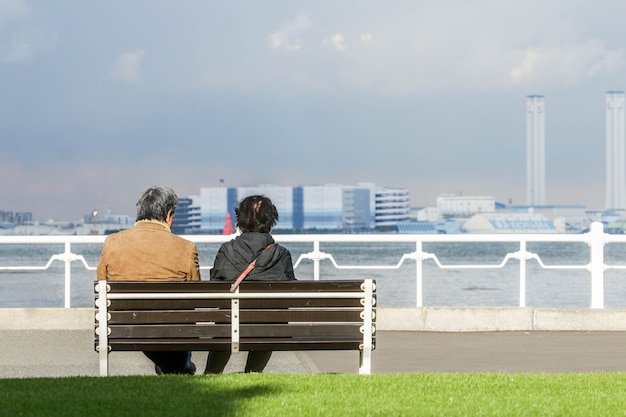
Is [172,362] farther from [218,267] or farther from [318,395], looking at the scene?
[318,395]

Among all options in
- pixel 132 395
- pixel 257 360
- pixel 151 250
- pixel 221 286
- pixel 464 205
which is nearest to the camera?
pixel 132 395

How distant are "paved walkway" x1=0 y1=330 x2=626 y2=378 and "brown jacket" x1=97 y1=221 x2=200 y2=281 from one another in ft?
7.13

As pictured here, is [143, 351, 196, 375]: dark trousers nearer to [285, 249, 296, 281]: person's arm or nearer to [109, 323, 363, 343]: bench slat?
[109, 323, 363, 343]: bench slat

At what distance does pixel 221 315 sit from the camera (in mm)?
7543

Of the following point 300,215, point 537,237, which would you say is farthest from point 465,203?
point 537,237

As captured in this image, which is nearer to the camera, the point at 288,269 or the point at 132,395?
the point at 132,395

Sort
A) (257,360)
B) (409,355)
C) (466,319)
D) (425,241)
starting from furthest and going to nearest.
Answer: (425,241) → (466,319) → (409,355) → (257,360)

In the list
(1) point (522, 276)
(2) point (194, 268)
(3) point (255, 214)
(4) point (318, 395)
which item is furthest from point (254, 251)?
(1) point (522, 276)

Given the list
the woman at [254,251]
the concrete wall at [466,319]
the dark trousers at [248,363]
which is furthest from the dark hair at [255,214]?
the concrete wall at [466,319]

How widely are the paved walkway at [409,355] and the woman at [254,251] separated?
207 centimetres

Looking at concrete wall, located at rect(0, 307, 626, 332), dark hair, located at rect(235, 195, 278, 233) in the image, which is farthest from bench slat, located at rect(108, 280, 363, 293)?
concrete wall, located at rect(0, 307, 626, 332)

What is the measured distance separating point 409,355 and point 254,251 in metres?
3.62

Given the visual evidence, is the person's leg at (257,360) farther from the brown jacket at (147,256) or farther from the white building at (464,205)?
the white building at (464,205)

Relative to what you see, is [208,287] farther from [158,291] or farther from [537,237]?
[537,237]
